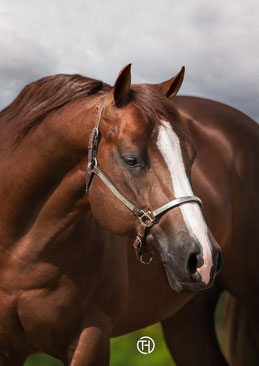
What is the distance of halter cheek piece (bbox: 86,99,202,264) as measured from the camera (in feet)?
6.40

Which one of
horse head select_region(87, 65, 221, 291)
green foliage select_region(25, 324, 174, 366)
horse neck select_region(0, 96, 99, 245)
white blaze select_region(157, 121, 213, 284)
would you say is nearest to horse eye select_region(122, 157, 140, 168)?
horse head select_region(87, 65, 221, 291)

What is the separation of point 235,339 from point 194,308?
1.29 feet

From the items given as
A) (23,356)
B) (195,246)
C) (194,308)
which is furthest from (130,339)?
(195,246)

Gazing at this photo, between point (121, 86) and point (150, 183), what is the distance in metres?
0.43

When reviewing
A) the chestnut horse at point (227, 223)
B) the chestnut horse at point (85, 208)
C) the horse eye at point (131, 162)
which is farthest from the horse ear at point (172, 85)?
the chestnut horse at point (227, 223)

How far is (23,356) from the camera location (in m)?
2.55

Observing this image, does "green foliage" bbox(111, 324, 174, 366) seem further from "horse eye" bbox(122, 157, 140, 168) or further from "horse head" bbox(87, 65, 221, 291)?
"horse eye" bbox(122, 157, 140, 168)

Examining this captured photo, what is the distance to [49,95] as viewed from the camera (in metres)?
2.42

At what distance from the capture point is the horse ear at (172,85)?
2357mm

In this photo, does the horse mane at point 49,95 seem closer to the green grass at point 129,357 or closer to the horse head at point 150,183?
the horse head at point 150,183

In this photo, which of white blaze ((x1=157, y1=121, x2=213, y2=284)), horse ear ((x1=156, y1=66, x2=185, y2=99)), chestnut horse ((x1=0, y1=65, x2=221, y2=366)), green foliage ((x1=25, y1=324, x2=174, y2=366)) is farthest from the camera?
green foliage ((x1=25, y1=324, x2=174, y2=366))

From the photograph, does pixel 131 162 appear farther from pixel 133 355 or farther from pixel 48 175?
pixel 133 355

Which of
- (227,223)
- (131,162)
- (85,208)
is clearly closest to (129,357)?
(227,223)

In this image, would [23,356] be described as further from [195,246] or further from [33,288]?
[195,246]
